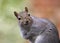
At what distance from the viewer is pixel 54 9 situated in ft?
6.74

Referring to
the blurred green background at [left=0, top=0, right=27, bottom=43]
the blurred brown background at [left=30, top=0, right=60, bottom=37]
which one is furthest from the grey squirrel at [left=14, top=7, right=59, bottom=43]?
the blurred green background at [left=0, top=0, right=27, bottom=43]

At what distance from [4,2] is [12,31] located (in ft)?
0.92

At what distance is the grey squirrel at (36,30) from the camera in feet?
4.34

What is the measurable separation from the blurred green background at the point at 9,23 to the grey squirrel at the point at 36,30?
3.15ft

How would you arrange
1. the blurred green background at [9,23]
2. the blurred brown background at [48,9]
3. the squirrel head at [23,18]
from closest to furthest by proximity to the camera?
the squirrel head at [23,18], the blurred brown background at [48,9], the blurred green background at [9,23]

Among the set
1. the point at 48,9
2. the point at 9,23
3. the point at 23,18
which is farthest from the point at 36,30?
the point at 9,23

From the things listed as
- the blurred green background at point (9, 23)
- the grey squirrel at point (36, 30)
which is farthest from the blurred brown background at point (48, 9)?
the grey squirrel at point (36, 30)

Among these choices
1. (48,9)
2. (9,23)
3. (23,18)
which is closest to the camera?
(23,18)

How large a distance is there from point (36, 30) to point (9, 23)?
1088 mm

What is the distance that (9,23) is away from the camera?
95.8 inches

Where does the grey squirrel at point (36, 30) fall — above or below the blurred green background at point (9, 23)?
above

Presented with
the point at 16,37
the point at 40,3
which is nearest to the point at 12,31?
the point at 16,37

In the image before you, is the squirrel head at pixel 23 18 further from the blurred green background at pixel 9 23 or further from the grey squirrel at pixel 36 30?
the blurred green background at pixel 9 23

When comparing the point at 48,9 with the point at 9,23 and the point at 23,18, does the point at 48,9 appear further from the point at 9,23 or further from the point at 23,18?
the point at 23,18
